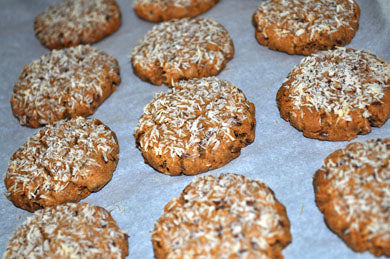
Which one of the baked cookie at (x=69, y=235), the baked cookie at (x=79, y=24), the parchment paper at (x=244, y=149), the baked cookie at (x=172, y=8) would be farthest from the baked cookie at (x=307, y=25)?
the baked cookie at (x=69, y=235)

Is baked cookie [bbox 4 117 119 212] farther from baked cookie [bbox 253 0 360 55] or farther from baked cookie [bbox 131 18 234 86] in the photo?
baked cookie [bbox 253 0 360 55]

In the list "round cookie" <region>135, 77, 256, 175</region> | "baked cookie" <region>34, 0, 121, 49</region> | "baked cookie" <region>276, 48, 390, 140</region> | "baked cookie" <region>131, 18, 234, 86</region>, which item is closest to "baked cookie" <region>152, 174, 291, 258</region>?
"round cookie" <region>135, 77, 256, 175</region>

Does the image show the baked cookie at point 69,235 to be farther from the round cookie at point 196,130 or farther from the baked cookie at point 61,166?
the round cookie at point 196,130

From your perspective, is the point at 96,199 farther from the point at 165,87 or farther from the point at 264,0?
the point at 264,0

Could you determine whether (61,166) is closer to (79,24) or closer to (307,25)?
(79,24)

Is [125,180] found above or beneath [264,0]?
beneath

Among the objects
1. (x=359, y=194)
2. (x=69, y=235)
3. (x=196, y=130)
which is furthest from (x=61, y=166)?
(x=359, y=194)

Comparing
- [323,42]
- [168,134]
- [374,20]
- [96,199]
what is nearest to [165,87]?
[168,134]
